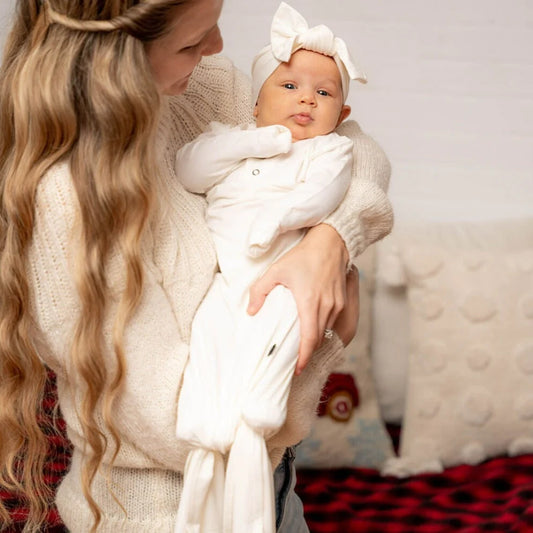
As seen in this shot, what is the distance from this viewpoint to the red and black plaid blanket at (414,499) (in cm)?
232

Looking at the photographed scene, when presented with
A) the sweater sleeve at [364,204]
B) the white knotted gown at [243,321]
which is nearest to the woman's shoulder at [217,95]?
the white knotted gown at [243,321]

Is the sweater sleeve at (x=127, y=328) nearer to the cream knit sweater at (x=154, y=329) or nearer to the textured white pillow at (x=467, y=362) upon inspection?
the cream knit sweater at (x=154, y=329)

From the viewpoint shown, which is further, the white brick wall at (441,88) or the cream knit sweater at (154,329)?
the white brick wall at (441,88)

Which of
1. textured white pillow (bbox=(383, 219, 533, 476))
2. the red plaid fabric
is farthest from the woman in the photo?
textured white pillow (bbox=(383, 219, 533, 476))

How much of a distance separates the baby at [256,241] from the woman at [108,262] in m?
0.03

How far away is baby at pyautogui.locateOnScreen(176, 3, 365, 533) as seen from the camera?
124cm

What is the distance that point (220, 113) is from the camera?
1.65 metres

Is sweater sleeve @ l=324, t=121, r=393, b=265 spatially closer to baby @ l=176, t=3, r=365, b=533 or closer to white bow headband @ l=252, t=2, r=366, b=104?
baby @ l=176, t=3, r=365, b=533

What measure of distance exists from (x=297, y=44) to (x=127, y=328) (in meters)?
0.64

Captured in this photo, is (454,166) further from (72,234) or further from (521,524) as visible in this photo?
(72,234)

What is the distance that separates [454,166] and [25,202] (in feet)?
6.37

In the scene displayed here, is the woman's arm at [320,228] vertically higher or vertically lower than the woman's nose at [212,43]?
lower

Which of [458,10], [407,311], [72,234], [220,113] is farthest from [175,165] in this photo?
[458,10]

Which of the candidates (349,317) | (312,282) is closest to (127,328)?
(312,282)
